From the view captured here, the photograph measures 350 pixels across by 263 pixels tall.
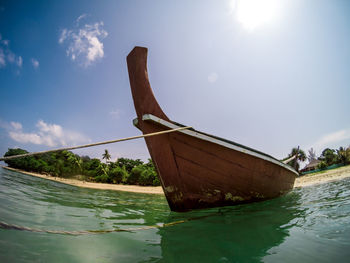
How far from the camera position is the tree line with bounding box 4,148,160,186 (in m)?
28.3

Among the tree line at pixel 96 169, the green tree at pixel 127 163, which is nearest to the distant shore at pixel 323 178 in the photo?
the tree line at pixel 96 169

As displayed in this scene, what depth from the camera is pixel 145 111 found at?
3.32 m

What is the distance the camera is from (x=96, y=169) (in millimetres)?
33875

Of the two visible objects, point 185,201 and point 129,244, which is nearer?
point 129,244

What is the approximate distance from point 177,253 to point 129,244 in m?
0.62

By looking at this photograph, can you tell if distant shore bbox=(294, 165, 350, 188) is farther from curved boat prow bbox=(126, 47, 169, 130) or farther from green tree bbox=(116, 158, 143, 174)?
green tree bbox=(116, 158, 143, 174)

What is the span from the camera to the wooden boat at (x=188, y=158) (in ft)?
10.6

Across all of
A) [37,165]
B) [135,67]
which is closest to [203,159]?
[135,67]

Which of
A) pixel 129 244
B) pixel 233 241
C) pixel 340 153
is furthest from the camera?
pixel 340 153

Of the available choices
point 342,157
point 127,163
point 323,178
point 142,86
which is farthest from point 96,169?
point 342,157

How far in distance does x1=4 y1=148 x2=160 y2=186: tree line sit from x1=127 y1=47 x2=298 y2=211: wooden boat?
984 inches

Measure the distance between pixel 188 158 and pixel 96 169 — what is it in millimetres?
36568

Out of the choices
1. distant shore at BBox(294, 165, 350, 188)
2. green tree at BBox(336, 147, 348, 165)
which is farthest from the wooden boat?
green tree at BBox(336, 147, 348, 165)

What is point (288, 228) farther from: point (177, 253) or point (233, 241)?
point (177, 253)
